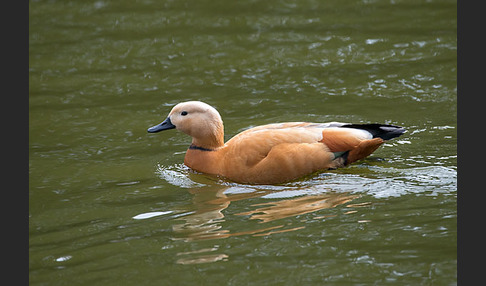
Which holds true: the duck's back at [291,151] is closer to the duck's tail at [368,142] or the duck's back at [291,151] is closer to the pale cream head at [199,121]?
the duck's tail at [368,142]

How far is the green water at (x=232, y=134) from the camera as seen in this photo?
653cm

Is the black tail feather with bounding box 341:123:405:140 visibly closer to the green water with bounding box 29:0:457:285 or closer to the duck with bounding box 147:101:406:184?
the duck with bounding box 147:101:406:184

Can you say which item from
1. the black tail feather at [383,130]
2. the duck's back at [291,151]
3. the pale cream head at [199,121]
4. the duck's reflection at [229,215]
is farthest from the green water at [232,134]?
the pale cream head at [199,121]

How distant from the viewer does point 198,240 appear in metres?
6.96

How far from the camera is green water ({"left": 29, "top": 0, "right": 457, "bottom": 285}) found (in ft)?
21.4

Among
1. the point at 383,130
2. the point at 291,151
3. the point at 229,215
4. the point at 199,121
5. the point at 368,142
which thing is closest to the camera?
the point at 229,215

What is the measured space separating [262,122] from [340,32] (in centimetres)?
339

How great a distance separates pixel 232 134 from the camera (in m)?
9.99

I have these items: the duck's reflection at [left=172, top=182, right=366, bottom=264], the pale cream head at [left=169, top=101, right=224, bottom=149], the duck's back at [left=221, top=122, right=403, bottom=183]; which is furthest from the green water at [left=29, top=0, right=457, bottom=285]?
→ the pale cream head at [left=169, top=101, right=224, bottom=149]

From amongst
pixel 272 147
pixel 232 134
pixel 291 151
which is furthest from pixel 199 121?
pixel 232 134

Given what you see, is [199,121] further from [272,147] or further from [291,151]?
[291,151]

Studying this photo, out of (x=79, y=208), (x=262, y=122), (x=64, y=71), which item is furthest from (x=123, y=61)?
(x=79, y=208)

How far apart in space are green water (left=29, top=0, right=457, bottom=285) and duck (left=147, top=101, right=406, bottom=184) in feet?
0.53

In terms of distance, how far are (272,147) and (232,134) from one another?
5.58 ft
